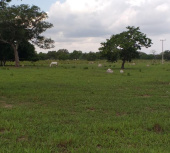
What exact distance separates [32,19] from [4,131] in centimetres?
3600

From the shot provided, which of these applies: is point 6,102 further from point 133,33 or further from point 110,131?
point 133,33

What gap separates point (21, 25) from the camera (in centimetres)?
3828

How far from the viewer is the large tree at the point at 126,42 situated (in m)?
32.5

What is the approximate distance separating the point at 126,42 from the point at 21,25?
1778cm

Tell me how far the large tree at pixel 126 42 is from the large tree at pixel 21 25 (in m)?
12.6

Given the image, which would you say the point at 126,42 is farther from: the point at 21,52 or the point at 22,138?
the point at 22,138

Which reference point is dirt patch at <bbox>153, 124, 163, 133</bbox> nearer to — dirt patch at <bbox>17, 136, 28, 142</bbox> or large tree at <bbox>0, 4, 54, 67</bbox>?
dirt patch at <bbox>17, 136, 28, 142</bbox>

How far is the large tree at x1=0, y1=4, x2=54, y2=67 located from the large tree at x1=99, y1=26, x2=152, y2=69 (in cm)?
1263

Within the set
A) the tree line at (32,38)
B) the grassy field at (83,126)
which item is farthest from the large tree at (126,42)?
the grassy field at (83,126)

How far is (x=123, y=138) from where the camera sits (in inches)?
187

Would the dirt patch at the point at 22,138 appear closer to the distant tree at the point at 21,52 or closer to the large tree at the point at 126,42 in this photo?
the large tree at the point at 126,42

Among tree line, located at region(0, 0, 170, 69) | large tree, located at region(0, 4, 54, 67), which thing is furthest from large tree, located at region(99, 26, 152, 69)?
large tree, located at region(0, 4, 54, 67)

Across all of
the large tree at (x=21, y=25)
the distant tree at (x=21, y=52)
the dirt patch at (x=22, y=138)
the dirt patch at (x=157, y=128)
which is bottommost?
the dirt patch at (x=157, y=128)

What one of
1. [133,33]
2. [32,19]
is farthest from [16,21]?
[133,33]
